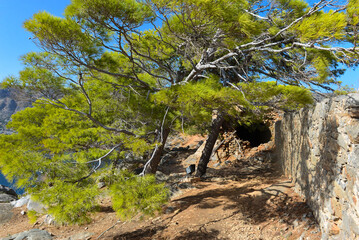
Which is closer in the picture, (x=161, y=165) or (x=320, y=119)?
(x=320, y=119)

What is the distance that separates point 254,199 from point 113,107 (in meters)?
4.12

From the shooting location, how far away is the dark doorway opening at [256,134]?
30.7 feet

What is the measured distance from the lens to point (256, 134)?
1001 centimetres

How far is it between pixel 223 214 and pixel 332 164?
7.84 ft

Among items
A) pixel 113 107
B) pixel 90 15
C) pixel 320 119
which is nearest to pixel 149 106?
pixel 113 107

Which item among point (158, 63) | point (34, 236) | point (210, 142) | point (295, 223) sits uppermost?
point (158, 63)

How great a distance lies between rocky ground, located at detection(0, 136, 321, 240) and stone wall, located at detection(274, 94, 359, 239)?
1.33 feet

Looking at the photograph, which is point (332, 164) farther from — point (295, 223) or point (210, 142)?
point (210, 142)

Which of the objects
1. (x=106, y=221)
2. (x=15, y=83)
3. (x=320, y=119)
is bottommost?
(x=106, y=221)

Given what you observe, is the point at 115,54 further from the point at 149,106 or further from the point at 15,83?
the point at 15,83

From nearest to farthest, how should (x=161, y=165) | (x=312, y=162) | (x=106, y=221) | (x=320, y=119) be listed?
(x=320, y=119), (x=312, y=162), (x=106, y=221), (x=161, y=165)

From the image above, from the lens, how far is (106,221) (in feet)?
18.3

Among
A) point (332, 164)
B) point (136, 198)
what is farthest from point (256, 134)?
point (136, 198)

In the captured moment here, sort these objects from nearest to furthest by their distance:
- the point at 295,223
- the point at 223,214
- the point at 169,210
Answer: the point at 295,223 < the point at 223,214 < the point at 169,210
